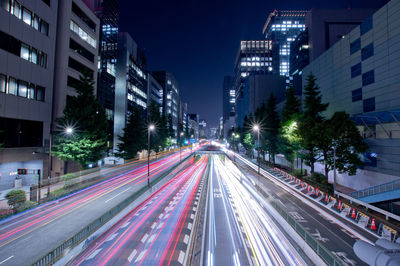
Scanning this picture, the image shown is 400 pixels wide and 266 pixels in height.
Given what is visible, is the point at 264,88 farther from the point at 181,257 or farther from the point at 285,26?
the point at 285,26

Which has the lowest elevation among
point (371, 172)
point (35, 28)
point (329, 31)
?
point (371, 172)

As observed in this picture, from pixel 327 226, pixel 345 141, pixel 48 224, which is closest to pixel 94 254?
pixel 48 224

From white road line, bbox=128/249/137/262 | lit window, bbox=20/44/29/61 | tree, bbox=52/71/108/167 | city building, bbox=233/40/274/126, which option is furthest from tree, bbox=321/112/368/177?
city building, bbox=233/40/274/126

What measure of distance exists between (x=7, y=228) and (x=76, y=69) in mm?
29653

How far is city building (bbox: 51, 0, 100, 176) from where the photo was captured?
103ft

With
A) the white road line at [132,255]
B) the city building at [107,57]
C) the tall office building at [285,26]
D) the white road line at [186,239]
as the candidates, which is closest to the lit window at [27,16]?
the city building at [107,57]

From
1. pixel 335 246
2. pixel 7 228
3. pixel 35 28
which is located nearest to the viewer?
pixel 335 246

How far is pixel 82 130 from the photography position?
90.0 feet

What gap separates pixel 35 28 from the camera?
1053 inches

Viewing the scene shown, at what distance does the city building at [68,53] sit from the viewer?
103ft

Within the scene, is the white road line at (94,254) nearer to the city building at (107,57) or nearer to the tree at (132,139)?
the tree at (132,139)

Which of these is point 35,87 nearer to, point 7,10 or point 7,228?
point 7,10

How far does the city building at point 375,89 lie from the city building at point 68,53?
40993 mm

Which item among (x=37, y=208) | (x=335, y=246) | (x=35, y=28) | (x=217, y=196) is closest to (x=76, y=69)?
(x=35, y=28)
